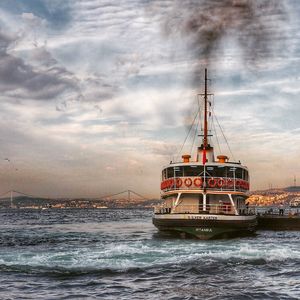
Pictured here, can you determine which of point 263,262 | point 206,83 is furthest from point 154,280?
point 206,83

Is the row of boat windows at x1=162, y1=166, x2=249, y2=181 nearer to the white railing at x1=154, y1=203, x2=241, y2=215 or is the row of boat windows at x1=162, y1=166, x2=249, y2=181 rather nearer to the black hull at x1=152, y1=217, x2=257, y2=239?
the white railing at x1=154, y1=203, x2=241, y2=215

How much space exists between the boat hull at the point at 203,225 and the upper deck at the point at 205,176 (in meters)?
3.16

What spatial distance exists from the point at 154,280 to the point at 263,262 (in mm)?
7515

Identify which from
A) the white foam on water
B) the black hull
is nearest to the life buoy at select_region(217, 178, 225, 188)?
the black hull

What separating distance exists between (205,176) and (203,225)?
478 cm

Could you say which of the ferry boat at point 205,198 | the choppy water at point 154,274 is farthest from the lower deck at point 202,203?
the choppy water at point 154,274

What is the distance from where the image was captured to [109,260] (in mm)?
26047

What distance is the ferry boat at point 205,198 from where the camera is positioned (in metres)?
38.9

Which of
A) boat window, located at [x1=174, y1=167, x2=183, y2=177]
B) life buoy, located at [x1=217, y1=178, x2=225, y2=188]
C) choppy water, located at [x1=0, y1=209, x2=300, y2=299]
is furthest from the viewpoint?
boat window, located at [x1=174, y1=167, x2=183, y2=177]

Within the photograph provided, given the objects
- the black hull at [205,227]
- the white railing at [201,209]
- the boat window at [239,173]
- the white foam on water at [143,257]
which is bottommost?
the white foam on water at [143,257]

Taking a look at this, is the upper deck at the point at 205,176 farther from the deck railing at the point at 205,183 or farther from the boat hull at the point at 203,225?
the boat hull at the point at 203,225

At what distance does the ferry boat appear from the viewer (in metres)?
38.9

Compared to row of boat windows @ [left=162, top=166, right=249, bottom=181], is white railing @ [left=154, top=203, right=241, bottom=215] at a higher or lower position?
lower

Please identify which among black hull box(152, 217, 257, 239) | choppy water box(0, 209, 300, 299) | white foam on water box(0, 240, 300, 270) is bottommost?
choppy water box(0, 209, 300, 299)
